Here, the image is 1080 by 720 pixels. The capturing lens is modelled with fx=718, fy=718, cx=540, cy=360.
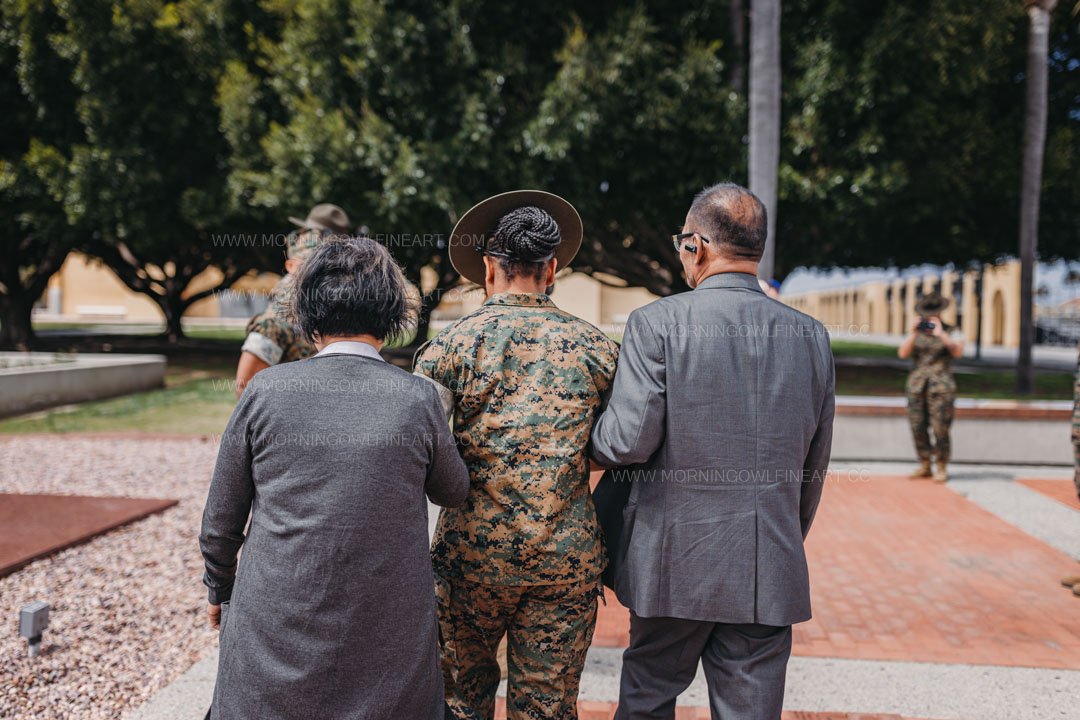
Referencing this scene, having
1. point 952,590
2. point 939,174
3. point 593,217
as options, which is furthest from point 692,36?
point 952,590

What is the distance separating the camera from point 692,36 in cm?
1107

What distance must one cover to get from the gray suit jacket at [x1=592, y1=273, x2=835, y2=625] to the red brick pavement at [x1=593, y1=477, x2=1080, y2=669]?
1823 mm

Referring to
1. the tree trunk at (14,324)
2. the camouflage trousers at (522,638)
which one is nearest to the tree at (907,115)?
the camouflage trousers at (522,638)

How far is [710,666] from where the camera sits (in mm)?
2168

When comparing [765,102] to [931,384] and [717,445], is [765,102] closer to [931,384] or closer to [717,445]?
[931,384]

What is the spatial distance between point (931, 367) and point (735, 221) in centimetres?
633

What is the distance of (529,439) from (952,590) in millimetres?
3717

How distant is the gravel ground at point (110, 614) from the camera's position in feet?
10.5

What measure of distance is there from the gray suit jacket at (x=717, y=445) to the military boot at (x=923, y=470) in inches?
249

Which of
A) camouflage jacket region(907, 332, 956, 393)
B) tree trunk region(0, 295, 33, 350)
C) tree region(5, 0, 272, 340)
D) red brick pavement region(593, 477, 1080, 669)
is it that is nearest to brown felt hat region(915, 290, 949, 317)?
camouflage jacket region(907, 332, 956, 393)

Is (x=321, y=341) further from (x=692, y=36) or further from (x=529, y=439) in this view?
(x=692, y=36)

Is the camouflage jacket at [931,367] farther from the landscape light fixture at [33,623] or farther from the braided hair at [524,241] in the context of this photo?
the landscape light fixture at [33,623]

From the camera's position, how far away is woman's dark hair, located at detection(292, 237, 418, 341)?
71.2 inches

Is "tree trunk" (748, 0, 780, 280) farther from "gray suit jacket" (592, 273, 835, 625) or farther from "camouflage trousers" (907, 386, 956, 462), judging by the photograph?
"gray suit jacket" (592, 273, 835, 625)
